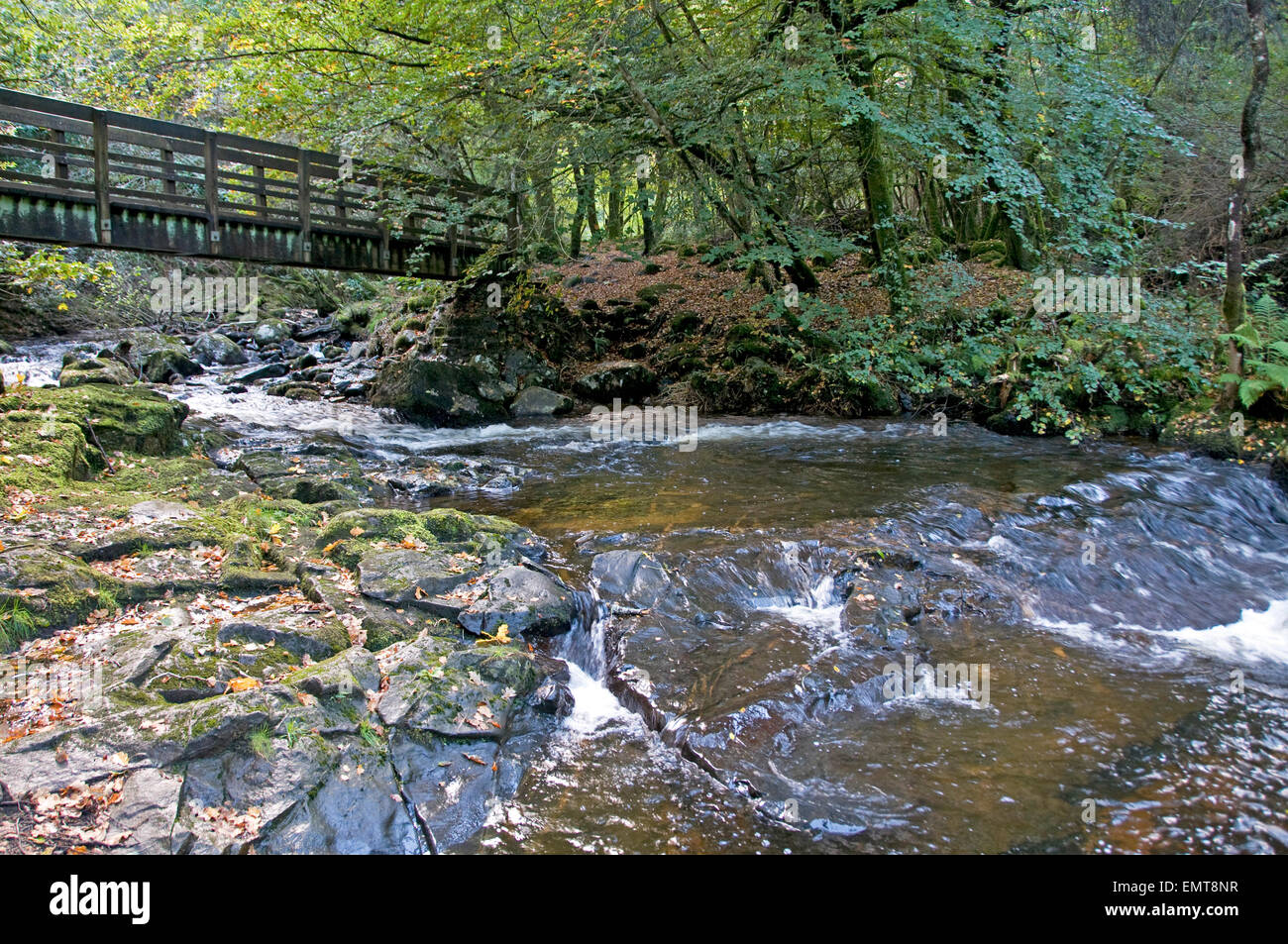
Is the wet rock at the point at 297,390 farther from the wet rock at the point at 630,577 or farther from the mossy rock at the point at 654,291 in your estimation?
the wet rock at the point at 630,577

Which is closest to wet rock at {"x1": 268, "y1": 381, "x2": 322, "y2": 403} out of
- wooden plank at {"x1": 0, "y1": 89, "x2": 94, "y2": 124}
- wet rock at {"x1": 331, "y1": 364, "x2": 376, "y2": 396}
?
wet rock at {"x1": 331, "y1": 364, "x2": 376, "y2": 396}

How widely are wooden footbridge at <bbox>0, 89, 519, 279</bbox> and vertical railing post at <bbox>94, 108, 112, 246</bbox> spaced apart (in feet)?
0.05

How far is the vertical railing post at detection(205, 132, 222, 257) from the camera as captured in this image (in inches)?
452

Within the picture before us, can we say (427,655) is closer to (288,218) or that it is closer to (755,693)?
(755,693)

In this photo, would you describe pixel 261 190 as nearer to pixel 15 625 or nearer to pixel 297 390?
pixel 297 390

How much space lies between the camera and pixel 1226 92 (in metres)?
14.4

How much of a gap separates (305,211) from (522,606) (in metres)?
10.5

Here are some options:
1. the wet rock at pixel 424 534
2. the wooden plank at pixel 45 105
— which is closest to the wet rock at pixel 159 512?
the wet rock at pixel 424 534

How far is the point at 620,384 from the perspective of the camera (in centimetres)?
1534

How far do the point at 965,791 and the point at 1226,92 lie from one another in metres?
17.0

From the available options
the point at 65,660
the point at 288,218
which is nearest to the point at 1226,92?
the point at 288,218

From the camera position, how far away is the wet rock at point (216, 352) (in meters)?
19.4

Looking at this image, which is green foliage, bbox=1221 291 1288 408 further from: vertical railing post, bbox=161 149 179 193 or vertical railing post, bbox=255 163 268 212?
vertical railing post, bbox=161 149 179 193
